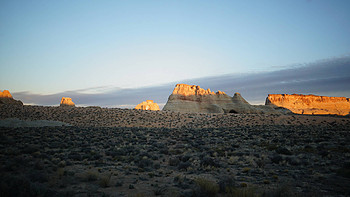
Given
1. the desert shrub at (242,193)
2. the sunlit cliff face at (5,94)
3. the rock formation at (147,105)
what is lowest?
A: the rock formation at (147,105)

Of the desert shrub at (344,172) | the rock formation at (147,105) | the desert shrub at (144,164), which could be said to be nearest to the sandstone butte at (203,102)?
the rock formation at (147,105)

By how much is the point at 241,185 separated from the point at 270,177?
1.89m

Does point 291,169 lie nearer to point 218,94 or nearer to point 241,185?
point 241,185

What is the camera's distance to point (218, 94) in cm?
8750

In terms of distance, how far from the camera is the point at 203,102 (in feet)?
276

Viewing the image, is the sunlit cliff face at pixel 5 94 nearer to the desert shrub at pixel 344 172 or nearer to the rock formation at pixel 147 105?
the rock formation at pixel 147 105

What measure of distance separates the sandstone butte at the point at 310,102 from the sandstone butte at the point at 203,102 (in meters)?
29.4

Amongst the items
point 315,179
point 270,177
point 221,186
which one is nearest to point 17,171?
point 221,186

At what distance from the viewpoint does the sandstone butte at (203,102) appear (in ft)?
259

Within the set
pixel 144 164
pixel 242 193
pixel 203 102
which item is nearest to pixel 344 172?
pixel 242 193

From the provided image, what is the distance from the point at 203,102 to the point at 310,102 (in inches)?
2740

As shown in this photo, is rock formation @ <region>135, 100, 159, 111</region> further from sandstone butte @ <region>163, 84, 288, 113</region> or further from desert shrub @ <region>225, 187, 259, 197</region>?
desert shrub @ <region>225, 187, 259, 197</region>

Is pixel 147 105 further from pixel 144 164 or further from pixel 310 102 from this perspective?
pixel 144 164

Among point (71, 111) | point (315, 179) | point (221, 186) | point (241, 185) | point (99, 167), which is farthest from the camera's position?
point (71, 111)
